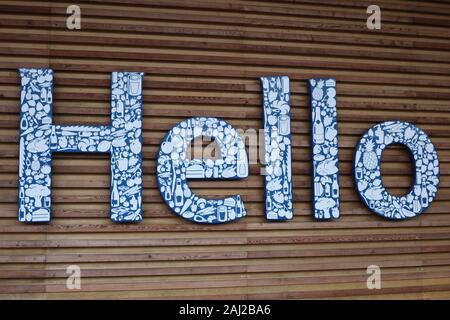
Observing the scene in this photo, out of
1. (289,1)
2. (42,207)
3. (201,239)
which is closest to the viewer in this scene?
(42,207)

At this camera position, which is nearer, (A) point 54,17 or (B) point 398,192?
(A) point 54,17

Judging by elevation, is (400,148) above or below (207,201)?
above

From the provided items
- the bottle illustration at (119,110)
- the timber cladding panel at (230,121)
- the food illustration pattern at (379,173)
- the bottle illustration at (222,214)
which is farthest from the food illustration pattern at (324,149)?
the bottle illustration at (119,110)

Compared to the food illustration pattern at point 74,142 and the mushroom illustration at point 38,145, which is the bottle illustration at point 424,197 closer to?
the food illustration pattern at point 74,142

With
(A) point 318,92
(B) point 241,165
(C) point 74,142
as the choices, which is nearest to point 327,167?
(A) point 318,92

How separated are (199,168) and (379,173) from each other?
1791mm

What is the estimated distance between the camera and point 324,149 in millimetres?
5695

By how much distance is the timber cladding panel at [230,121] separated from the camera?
527 cm

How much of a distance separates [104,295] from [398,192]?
9.96 feet

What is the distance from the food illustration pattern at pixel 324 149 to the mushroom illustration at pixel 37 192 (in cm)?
250

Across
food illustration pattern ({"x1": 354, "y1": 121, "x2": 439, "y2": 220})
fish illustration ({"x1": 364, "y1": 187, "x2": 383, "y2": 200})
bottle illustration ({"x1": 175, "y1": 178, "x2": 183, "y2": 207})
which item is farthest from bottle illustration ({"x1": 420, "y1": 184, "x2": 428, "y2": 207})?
bottle illustration ({"x1": 175, "y1": 178, "x2": 183, "y2": 207})

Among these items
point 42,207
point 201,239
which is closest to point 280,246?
point 201,239

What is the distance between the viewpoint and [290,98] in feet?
18.9

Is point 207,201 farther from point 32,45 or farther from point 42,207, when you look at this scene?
point 32,45
